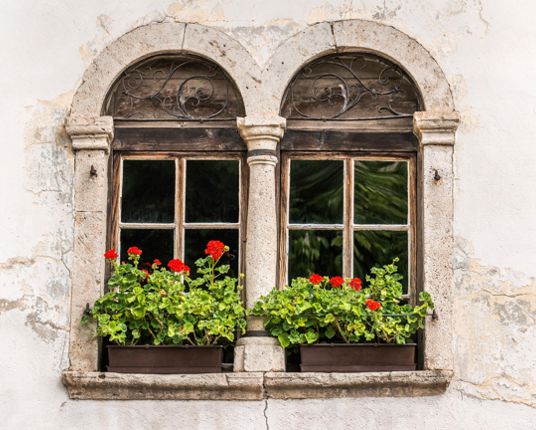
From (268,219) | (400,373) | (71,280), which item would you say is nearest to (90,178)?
(71,280)

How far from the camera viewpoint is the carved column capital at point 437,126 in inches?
273

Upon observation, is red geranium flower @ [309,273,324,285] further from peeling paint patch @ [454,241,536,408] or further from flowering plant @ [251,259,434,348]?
peeling paint patch @ [454,241,536,408]

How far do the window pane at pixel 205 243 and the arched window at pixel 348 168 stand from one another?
0.28 meters

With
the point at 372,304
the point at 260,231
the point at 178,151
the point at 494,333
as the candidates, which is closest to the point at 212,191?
the point at 178,151

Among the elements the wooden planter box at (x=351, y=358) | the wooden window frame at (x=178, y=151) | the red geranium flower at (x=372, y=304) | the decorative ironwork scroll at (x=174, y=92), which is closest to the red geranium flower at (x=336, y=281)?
Result: the red geranium flower at (x=372, y=304)

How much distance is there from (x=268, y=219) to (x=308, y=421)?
111 cm

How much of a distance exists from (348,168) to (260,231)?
0.65 meters

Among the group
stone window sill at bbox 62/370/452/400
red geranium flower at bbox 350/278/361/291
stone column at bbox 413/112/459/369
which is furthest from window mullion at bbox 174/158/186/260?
stone column at bbox 413/112/459/369

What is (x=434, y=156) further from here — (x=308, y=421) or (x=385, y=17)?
(x=308, y=421)

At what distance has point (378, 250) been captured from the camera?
7.07 meters

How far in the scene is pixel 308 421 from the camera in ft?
21.9

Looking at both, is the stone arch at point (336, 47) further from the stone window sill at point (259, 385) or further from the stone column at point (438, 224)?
the stone window sill at point (259, 385)

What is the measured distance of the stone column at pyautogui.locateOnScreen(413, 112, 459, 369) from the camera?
22.2 ft

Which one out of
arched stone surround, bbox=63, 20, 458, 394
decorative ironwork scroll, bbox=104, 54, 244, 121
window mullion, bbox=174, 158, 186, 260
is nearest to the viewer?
arched stone surround, bbox=63, 20, 458, 394
